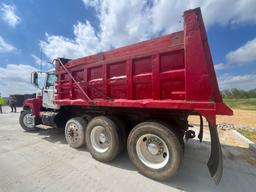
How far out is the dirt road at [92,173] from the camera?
2936 millimetres

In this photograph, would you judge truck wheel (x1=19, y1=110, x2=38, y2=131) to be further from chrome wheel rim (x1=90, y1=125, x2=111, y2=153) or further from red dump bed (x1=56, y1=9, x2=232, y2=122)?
chrome wheel rim (x1=90, y1=125, x2=111, y2=153)

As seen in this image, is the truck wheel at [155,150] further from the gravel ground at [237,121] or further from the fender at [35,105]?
the gravel ground at [237,121]

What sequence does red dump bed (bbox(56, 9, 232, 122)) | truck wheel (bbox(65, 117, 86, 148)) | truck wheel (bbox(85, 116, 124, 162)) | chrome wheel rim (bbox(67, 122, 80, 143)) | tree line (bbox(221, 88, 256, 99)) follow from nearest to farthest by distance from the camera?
1. red dump bed (bbox(56, 9, 232, 122))
2. truck wheel (bbox(85, 116, 124, 162))
3. truck wheel (bbox(65, 117, 86, 148))
4. chrome wheel rim (bbox(67, 122, 80, 143))
5. tree line (bbox(221, 88, 256, 99))

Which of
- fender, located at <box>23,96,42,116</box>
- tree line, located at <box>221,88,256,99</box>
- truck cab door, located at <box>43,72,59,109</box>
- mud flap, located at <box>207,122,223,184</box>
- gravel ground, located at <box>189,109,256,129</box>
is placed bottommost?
gravel ground, located at <box>189,109,256,129</box>

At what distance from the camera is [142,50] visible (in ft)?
11.6

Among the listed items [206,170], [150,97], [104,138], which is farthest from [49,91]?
[206,170]

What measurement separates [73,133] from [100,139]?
1.16 meters

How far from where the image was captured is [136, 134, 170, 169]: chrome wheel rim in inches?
129

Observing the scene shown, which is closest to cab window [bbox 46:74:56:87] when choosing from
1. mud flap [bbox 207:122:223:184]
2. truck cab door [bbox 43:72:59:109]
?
truck cab door [bbox 43:72:59:109]

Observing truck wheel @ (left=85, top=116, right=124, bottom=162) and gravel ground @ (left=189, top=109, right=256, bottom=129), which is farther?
gravel ground @ (left=189, top=109, right=256, bottom=129)

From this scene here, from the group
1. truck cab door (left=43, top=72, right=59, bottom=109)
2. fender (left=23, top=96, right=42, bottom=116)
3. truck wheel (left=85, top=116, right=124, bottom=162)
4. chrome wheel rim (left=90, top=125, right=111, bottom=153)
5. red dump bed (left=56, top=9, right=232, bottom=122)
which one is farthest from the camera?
fender (left=23, top=96, right=42, bottom=116)

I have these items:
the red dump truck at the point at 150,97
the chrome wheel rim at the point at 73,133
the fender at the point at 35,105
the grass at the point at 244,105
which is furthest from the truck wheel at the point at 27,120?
the grass at the point at 244,105

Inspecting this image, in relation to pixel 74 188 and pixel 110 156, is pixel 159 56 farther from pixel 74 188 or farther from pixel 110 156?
pixel 74 188

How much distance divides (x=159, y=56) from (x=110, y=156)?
2570 mm
